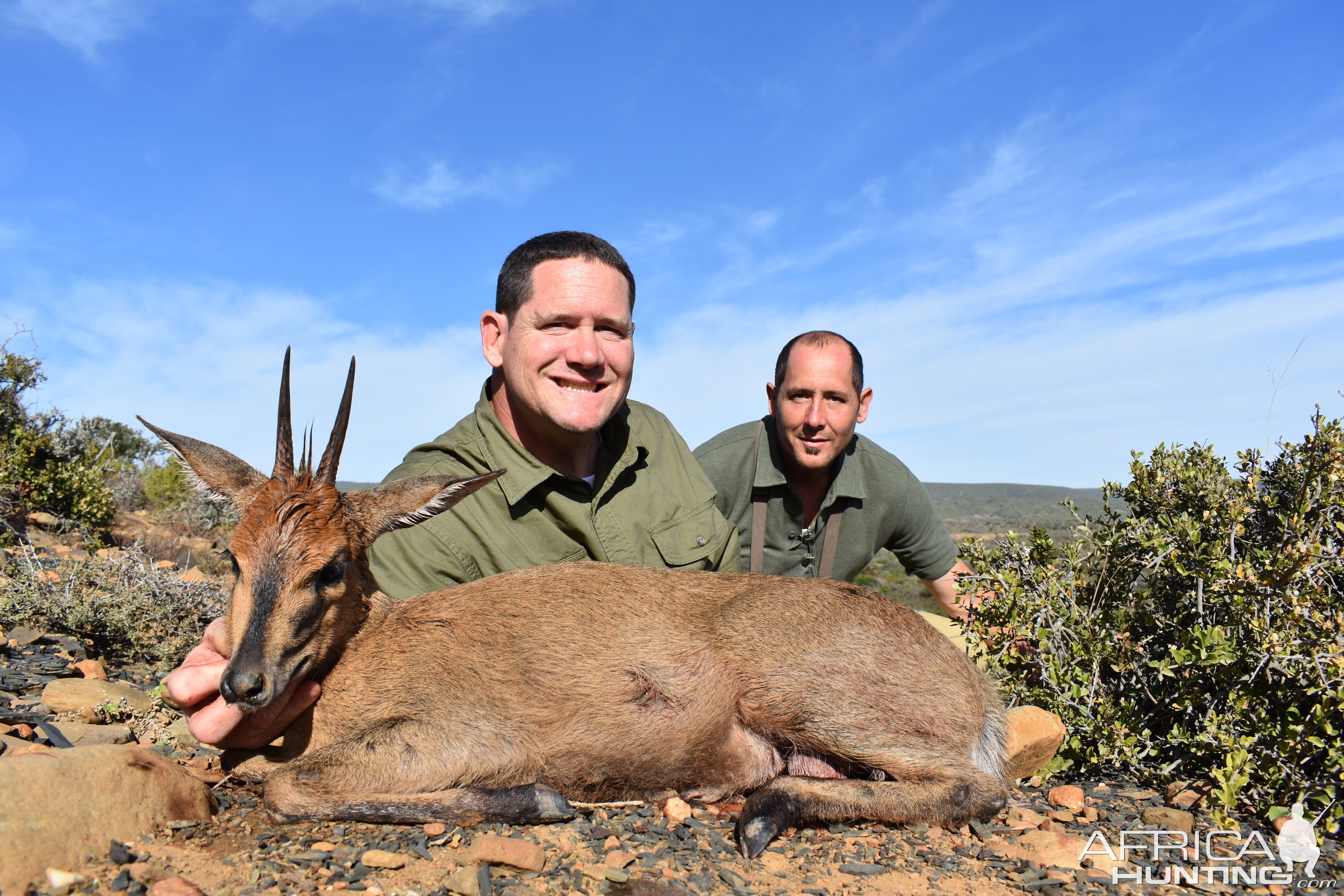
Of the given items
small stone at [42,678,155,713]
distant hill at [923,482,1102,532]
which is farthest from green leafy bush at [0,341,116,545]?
distant hill at [923,482,1102,532]

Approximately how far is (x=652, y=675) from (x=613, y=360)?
250 centimetres

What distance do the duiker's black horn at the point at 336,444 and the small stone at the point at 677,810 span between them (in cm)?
241

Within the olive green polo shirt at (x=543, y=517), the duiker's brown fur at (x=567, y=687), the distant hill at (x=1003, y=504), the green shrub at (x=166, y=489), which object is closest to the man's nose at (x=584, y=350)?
the olive green polo shirt at (x=543, y=517)

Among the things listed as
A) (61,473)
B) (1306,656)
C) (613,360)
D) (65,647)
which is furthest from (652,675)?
(61,473)

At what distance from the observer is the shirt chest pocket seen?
21.0 feet

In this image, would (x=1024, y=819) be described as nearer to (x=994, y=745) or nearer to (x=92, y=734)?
(x=994, y=745)

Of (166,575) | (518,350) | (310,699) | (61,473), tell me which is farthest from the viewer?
(61,473)

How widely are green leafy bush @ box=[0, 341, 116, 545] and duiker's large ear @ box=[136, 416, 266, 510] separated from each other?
30.0ft

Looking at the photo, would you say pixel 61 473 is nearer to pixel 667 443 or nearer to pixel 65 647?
pixel 65 647

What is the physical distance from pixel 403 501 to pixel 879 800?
2935mm

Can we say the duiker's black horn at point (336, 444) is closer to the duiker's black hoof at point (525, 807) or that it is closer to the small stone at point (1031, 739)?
the duiker's black hoof at point (525, 807)

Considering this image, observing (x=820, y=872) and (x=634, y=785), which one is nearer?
(x=820, y=872)

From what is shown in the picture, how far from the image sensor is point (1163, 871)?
393 cm

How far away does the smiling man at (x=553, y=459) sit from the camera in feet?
19.3
